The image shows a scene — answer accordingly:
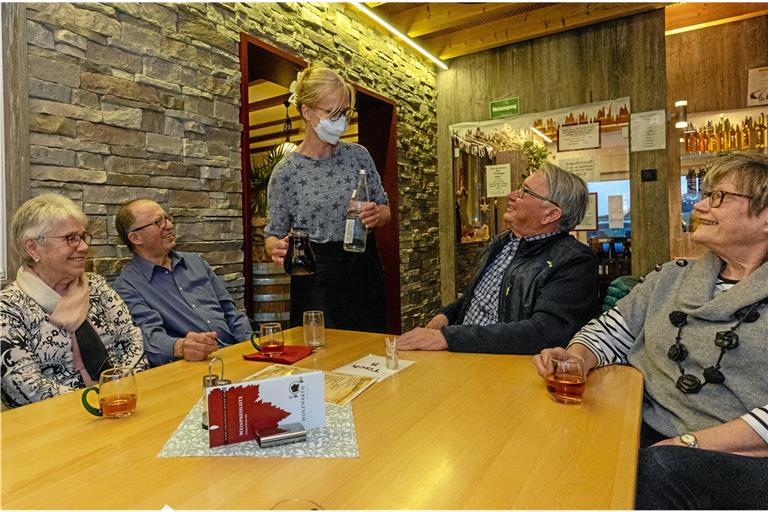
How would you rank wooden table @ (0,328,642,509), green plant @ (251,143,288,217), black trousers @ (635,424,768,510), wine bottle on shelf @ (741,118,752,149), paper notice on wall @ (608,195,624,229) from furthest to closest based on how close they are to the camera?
wine bottle on shelf @ (741,118,752,149) → paper notice on wall @ (608,195,624,229) → green plant @ (251,143,288,217) → black trousers @ (635,424,768,510) → wooden table @ (0,328,642,509)

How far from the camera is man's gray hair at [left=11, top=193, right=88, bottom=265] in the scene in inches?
68.6

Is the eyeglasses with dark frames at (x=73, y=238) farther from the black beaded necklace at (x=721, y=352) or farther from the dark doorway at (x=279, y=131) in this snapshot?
the black beaded necklace at (x=721, y=352)

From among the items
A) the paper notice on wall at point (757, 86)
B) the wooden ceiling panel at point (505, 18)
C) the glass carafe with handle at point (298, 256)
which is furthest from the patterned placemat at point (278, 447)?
the paper notice on wall at point (757, 86)

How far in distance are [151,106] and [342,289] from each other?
1.28 metres

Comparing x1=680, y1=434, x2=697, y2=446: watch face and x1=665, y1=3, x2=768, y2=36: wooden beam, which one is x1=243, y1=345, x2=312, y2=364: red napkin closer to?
x1=680, y1=434, x2=697, y2=446: watch face

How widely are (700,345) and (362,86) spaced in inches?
125

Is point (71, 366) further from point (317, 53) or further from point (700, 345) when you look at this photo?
point (317, 53)

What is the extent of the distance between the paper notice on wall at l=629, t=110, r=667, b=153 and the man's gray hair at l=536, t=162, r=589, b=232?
238 centimetres

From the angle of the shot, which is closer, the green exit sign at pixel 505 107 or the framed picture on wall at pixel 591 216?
the framed picture on wall at pixel 591 216

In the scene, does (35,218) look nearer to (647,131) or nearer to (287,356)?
(287,356)

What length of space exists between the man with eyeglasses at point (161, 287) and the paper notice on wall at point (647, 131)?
348 cm

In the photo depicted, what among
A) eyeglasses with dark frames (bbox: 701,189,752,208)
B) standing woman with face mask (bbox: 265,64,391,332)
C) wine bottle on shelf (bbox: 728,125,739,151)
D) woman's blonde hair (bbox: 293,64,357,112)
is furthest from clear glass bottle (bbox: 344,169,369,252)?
wine bottle on shelf (bbox: 728,125,739,151)

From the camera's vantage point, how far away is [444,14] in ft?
12.8

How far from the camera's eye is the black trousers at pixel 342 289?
2.24 m
